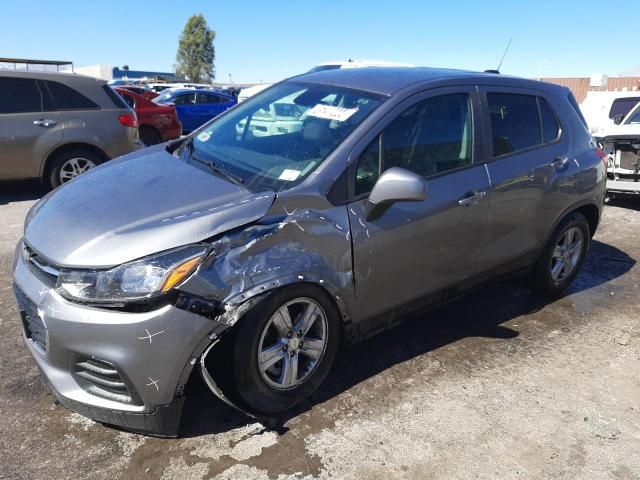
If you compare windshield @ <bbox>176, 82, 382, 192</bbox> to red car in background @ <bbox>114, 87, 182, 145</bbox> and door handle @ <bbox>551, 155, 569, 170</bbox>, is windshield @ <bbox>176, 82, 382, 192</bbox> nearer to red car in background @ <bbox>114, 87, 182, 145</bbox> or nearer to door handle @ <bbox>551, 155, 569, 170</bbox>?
door handle @ <bbox>551, 155, 569, 170</bbox>

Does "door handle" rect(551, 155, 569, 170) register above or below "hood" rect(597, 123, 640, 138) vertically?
below

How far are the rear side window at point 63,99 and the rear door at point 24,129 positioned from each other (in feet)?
0.32

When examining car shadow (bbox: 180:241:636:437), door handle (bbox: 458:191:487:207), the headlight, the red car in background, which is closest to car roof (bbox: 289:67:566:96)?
door handle (bbox: 458:191:487:207)

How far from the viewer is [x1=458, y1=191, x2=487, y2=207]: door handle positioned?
11.0ft

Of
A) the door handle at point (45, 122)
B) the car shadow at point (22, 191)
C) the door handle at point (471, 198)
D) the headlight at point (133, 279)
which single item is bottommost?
the car shadow at point (22, 191)

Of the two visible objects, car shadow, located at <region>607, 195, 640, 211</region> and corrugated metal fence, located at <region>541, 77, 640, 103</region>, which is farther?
corrugated metal fence, located at <region>541, 77, 640, 103</region>

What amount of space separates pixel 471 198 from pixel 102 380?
7.61ft

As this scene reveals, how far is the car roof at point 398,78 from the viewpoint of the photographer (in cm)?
333

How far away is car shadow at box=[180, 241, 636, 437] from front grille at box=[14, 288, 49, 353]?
729 mm

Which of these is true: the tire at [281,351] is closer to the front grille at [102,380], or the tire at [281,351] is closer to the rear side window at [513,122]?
the front grille at [102,380]

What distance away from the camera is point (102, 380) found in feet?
7.95

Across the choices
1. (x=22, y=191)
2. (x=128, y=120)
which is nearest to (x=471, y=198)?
(x=128, y=120)

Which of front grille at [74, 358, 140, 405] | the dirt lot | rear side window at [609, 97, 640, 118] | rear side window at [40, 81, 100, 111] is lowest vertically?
the dirt lot

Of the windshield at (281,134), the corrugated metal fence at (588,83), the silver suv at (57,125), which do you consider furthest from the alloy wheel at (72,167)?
the corrugated metal fence at (588,83)
